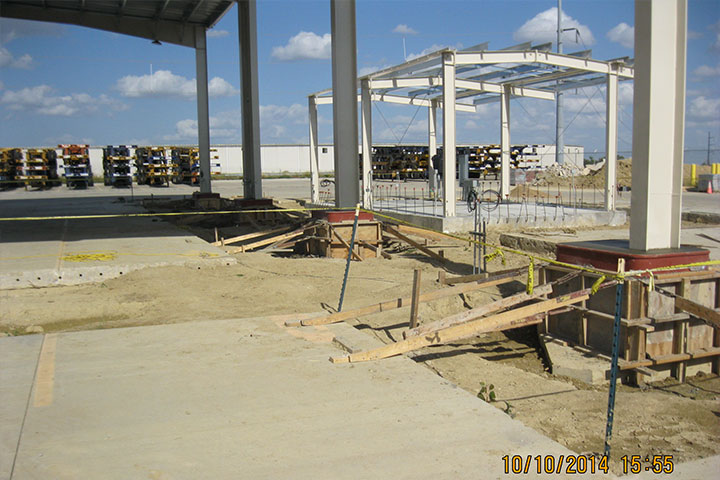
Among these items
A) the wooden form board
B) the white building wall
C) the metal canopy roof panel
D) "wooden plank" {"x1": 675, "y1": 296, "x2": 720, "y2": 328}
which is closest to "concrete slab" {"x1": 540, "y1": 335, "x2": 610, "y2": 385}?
the wooden form board

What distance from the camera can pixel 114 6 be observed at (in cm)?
2617

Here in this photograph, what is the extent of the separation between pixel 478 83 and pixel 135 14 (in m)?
16.3

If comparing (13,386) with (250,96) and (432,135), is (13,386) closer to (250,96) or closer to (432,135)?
(250,96)

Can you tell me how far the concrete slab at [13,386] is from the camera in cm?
455

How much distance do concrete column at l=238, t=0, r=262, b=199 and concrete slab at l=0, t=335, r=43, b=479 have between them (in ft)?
56.9

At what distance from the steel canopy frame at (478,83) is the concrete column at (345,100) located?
389cm

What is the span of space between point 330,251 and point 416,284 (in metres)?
7.66

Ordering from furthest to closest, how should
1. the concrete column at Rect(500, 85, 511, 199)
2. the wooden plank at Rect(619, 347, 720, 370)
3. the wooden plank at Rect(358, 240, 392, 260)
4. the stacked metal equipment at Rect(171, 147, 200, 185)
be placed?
the stacked metal equipment at Rect(171, 147, 200, 185) → the concrete column at Rect(500, 85, 511, 199) → the wooden plank at Rect(358, 240, 392, 260) → the wooden plank at Rect(619, 347, 720, 370)

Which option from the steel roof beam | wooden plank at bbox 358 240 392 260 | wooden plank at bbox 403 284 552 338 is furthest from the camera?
the steel roof beam

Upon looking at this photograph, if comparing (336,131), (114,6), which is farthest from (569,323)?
(114,6)

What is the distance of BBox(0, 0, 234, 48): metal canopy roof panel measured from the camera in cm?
2553

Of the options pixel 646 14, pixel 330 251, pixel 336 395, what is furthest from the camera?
pixel 330 251

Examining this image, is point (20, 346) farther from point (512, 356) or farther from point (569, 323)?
point (569, 323)

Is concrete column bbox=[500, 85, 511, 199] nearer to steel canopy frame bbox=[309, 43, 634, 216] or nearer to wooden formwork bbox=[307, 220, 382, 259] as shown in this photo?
steel canopy frame bbox=[309, 43, 634, 216]
